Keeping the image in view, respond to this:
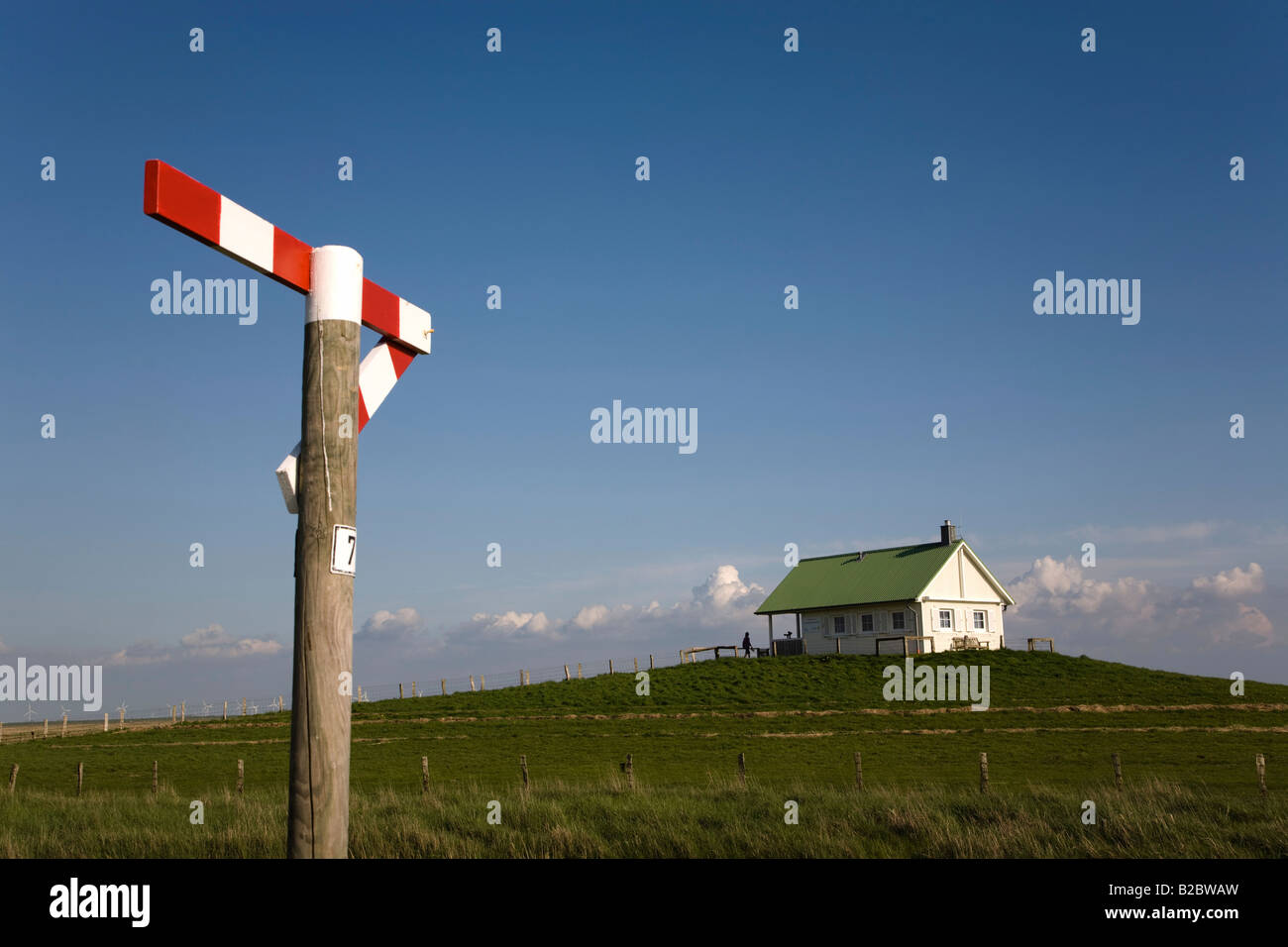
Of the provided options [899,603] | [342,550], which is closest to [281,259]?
[342,550]

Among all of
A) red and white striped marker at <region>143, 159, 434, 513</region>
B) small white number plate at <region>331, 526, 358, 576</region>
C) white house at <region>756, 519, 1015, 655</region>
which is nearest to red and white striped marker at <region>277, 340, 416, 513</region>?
red and white striped marker at <region>143, 159, 434, 513</region>

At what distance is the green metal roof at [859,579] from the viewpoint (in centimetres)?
6009

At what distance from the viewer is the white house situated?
194ft

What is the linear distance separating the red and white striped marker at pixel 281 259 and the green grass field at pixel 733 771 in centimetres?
508

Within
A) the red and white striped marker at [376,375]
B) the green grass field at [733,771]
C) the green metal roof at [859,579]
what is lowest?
the green grass field at [733,771]

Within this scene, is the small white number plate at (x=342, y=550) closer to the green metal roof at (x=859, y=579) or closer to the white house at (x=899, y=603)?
the white house at (x=899, y=603)

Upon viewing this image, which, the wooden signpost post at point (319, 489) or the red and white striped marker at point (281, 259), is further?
the wooden signpost post at point (319, 489)

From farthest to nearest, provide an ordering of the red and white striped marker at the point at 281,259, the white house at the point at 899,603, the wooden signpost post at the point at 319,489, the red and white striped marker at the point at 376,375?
the white house at the point at 899,603 < the red and white striped marker at the point at 376,375 < the wooden signpost post at the point at 319,489 < the red and white striped marker at the point at 281,259

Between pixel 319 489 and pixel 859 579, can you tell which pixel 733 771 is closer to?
pixel 319 489

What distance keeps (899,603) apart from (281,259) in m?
58.9

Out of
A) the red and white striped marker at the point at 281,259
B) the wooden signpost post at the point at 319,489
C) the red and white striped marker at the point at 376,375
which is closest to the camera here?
the red and white striped marker at the point at 281,259

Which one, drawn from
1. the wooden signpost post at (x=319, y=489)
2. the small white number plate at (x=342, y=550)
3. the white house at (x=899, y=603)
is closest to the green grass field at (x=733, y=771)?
the white house at (x=899, y=603)
